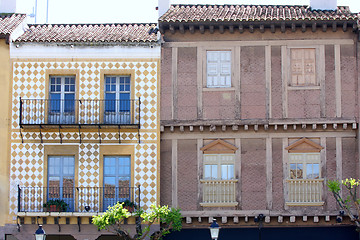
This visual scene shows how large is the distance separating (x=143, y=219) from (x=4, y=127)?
6502 millimetres

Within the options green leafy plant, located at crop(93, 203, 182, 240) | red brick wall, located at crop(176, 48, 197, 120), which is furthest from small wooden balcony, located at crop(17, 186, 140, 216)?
red brick wall, located at crop(176, 48, 197, 120)

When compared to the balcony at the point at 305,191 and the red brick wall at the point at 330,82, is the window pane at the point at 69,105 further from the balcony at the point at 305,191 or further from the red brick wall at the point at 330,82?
the red brick wall at the point at 330,82

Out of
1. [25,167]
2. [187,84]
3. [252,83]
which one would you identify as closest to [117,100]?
[187,84]

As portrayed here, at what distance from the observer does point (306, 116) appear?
2978 cm

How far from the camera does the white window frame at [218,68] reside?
30188 millimetres

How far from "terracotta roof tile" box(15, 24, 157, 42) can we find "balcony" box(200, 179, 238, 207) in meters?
5.99

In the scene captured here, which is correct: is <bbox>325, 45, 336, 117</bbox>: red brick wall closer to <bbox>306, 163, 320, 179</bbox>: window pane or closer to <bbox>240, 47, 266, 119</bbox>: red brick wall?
<bbox>306, 163, 320, 179</bbox>: window pane

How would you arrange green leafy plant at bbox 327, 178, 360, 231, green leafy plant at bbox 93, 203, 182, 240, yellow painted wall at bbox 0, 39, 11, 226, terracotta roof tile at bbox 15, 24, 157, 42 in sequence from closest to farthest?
green leafy plant at bbox 327, 178, 360, 231 → green leafy plant at bbox 93, 203, 182, 240 → yellow painted wall at bbox 0, 39, 11, 226 → terracotta roof tile at bbox 15, 24, 157, 42

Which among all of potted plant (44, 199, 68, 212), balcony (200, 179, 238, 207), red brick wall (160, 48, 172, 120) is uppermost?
red brick wall (160, 48, 172, 120)

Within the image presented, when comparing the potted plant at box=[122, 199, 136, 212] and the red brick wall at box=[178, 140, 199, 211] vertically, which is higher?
the red brick wall at box=[178, 140, 199, 211]

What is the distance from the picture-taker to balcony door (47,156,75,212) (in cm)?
2970

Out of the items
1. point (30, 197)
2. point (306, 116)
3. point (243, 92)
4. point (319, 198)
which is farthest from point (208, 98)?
point (30, 197)

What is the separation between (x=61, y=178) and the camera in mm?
29875

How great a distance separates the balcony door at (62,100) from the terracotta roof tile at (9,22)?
2489 mm
